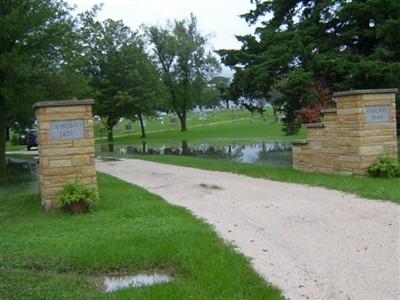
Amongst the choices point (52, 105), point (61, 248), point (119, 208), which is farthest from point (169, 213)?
point (52, 105)

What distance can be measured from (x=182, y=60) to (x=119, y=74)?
10.7 metres

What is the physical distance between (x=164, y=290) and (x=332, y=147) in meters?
7.87

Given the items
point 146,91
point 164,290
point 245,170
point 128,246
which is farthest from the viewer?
point 146,91

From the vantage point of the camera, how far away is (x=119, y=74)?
37875mm

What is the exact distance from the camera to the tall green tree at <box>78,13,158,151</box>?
3709 centimetres

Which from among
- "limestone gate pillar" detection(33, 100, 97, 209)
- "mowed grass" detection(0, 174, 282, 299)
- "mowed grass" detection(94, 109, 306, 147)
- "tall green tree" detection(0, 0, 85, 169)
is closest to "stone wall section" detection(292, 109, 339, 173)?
"mowed grass" detection(0, 174, 282, 299)

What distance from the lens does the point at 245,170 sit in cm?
1357

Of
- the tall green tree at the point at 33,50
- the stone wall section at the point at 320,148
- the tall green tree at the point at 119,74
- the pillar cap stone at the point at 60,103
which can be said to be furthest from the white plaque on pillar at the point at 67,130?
the tall green tree at the point at 119,74

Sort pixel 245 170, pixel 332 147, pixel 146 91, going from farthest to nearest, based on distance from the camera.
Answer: pixel 146 91, pixel 245 170, pixel 332 147

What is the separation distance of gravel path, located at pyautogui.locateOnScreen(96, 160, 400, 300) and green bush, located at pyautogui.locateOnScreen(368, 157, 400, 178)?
1600mm

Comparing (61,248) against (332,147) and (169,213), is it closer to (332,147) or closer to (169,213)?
(169,213)

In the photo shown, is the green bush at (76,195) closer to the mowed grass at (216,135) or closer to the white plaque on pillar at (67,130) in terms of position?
the white plaque on pillar at (67,130)

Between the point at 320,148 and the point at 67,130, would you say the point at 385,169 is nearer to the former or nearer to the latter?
the point at 320,148

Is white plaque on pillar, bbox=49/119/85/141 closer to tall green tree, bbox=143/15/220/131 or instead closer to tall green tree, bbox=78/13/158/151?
tall green tree, bbox=78/13/158/151
